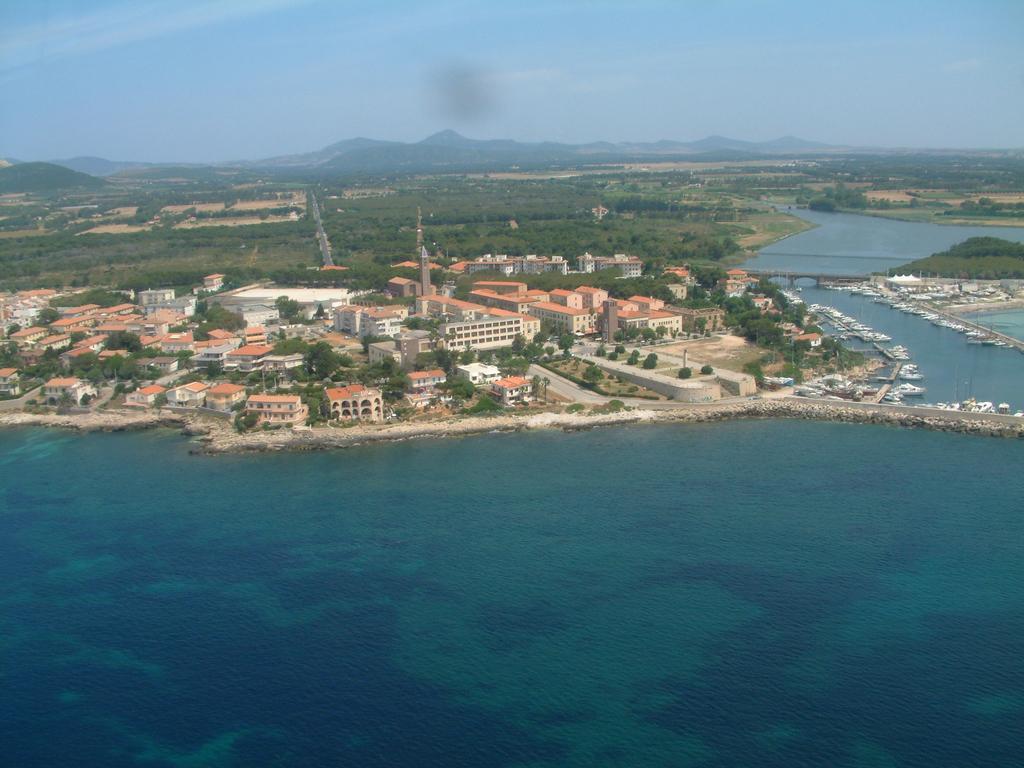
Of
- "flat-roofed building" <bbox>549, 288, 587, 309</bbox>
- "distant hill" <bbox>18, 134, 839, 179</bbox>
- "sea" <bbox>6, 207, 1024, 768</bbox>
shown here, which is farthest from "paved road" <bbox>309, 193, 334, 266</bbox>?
"distant hill" <bbox>18, 134, 839, 179</bbox>

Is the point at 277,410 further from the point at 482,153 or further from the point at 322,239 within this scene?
the point at 482,153

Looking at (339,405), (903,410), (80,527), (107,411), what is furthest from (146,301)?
(903,410)

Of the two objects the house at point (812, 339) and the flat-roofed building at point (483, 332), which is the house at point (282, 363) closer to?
the flat-roofed building at point (483, 332)

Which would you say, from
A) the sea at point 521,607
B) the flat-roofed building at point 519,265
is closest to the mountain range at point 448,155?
the flat-roofed building at point 519,265

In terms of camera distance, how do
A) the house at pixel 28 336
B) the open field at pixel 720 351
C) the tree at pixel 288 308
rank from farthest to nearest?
the tree at pixel 288 308 → the house at pixel 28 336 → the open field at pixel 720 351

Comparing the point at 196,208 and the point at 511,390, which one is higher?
the point at 196,208

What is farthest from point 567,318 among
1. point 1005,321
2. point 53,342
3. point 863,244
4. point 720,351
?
point 863,244
